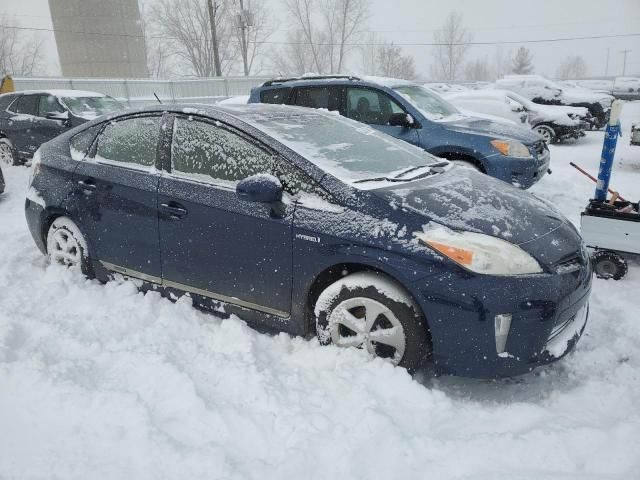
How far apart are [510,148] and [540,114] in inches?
309

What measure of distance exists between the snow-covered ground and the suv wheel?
763cm

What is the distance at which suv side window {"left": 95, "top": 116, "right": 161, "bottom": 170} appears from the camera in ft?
11.6

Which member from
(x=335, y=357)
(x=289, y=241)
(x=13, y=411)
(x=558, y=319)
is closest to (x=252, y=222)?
(x=289, y=241)

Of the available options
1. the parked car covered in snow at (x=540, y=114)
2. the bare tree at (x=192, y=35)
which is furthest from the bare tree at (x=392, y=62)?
the parked car covered in snow at (x=540, y=114)

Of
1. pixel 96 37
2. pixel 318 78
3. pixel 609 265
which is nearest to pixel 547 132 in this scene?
pixel 318 78

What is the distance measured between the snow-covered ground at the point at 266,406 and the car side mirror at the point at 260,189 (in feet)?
3.04

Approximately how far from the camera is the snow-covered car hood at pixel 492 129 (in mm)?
6320

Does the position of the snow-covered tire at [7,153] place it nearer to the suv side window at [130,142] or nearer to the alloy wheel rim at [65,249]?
the alloy wheel rim at [65,249]

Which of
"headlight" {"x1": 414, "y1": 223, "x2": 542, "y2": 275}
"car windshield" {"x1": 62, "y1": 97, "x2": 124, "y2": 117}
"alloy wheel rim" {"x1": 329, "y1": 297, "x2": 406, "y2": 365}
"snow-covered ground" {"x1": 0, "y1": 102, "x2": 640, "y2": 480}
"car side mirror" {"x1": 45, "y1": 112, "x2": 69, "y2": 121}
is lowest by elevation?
"snow-covered ground" {"x1": 0, "y1": 102, "x2": 640, "y2": 480}

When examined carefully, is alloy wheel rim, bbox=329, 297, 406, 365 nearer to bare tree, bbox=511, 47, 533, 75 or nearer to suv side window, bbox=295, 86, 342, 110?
suv side window, bbox=295, 86, 342, 110

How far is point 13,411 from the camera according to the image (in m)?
2.43

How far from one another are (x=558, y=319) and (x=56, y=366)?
2849 millimetres

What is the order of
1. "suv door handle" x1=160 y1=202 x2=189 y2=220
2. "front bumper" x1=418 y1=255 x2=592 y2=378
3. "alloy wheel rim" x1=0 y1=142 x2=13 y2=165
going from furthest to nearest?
"alloy wheel rim" x1=0 y1=142 x2=13 y2=165
"suv door handle" x1=160 y1=202 x2=189 y2=220
"front bumper" x1=418 y1=255 x2=592 y2=378

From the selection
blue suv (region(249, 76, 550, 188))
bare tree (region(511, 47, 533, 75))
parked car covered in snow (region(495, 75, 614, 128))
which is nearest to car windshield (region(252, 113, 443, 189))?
blue suv (region(249, 76, 550, 188))
